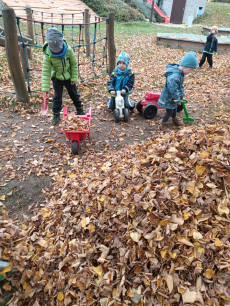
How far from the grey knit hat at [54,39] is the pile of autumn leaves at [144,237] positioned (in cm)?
252

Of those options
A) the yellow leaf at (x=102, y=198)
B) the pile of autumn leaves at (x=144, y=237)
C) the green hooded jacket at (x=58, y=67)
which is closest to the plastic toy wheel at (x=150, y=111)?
the green hooded jacket at (x=58, y=67)

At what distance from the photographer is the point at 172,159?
2.61 m

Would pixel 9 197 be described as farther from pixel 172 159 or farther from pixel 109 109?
pixel 109 109

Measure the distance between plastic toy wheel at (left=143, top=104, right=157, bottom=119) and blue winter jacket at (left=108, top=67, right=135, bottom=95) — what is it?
60cm

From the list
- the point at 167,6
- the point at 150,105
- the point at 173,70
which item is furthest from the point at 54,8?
the point at 173,70

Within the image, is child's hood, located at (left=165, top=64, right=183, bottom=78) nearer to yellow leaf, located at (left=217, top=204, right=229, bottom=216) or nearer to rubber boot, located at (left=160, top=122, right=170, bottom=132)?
rubber boot, located at (left=160, top=122, right=170, bottom=132)

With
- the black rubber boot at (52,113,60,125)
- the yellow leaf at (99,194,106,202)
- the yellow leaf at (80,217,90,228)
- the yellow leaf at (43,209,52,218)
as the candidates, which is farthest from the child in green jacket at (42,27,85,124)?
the yellow leaf at (80,217,90,228)

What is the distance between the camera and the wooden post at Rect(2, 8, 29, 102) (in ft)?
14.4

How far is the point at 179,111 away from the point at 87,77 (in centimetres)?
342

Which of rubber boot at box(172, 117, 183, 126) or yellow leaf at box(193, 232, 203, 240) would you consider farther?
rubber boot at box(172, 117, 183, 126)

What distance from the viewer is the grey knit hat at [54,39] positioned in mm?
3564

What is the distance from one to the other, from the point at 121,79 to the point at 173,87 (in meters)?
1.29

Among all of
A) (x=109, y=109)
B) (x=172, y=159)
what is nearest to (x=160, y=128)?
(x=109, y=109)

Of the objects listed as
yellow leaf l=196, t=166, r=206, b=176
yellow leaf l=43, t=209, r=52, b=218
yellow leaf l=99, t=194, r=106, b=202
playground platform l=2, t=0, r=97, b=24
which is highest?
playground platform l=2, t=0, r=97, b=24
